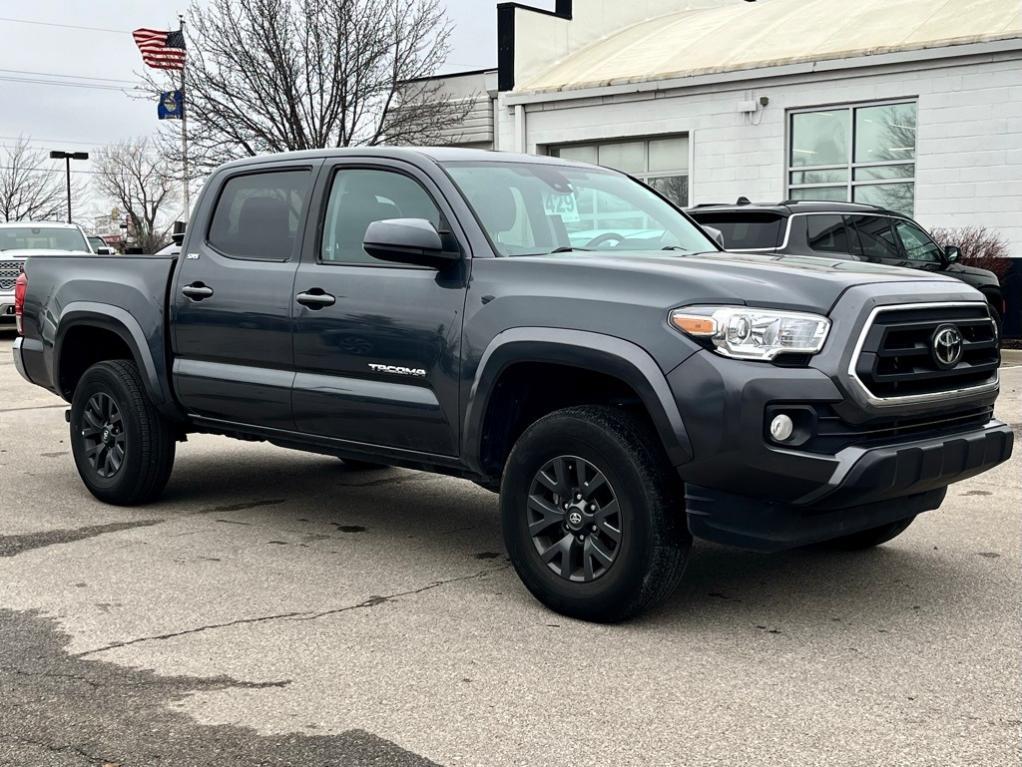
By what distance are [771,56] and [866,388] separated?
17.0 metres

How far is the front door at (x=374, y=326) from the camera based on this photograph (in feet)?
17.3

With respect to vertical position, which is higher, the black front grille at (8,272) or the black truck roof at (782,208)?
the black truck roof at (782,208)

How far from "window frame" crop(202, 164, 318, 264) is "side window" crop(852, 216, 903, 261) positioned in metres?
7.63

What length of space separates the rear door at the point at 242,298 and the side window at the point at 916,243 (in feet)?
28.1

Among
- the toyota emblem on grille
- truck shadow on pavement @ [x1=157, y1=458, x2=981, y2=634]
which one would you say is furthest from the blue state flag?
the toyota emblem on grille

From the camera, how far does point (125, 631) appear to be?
15.3 feet

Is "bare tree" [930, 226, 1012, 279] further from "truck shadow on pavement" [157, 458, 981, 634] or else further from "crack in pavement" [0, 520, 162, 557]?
"crack in pavement" [0, 520, 162, 557]

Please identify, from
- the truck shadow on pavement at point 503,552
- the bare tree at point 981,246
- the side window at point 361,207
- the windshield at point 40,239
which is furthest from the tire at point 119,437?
the windshield at point 40,239

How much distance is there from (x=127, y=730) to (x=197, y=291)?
3085 millimetres

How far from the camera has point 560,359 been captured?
480cm

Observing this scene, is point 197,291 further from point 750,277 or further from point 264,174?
point 750,277

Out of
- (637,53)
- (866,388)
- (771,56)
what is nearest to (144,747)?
(866,388)

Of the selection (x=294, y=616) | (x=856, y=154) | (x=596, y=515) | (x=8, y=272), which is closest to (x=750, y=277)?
(x=596, y=515)

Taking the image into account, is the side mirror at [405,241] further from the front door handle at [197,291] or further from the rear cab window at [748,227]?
the rear cab window at [748,227]
